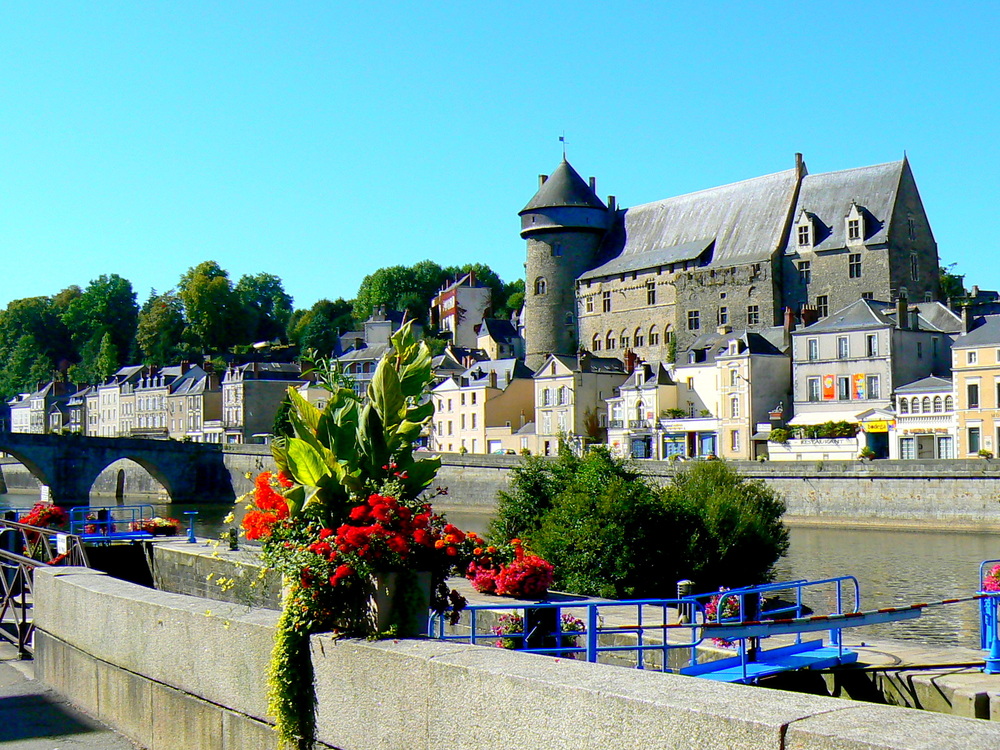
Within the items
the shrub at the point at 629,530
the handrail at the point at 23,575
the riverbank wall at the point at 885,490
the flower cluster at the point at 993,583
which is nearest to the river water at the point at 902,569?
the riverbank wall at the point at 885,490

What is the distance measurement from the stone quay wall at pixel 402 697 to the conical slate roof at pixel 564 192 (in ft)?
225

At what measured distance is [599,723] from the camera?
3.80 m

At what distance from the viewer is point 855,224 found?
200 feet

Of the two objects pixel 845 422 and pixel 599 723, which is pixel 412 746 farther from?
pixel 845 422

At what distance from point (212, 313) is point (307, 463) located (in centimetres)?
10468

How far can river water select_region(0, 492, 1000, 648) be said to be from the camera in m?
19.7

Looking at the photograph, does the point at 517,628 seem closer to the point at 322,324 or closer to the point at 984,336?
the point at 984,336

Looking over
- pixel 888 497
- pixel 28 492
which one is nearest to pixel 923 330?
pixel 888 497

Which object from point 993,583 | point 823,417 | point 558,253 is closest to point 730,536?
point 993,583

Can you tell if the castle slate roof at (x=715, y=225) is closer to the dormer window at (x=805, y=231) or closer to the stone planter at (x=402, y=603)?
the dormer window at (x=805, y=231)

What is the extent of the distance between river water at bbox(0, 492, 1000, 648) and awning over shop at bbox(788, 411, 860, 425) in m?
10.3

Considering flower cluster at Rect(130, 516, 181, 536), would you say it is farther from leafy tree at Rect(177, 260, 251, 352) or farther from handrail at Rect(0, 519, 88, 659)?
leafy tree at Rect(177, 260, 251, 352)

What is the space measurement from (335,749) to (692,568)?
15.7 metres

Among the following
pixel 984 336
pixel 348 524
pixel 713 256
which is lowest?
pixel 348 524
